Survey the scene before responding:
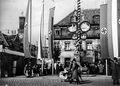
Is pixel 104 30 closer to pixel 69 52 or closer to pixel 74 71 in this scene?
pixel 74 71

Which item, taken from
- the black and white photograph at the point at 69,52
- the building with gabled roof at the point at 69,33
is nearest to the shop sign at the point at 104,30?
the black and white photograph at the point at 69,52

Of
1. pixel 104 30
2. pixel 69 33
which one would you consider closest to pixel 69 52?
pixel 69 33

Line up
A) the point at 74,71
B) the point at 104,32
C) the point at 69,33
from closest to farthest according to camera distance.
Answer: the point at 74,71
the point at 104,32
the point at 69,33

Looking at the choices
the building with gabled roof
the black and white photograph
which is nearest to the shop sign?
the black and white photograph

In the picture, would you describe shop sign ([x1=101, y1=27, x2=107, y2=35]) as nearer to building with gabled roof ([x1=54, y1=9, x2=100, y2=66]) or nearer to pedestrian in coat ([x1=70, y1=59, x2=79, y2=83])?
pedestrian in coat ([x1=70, y1=59, x2=79, y2=83])

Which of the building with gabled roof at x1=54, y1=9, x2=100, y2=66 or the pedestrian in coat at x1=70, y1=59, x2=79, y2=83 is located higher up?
the building with gabled roof at x1=54, y1=9, x2=100, y2=66

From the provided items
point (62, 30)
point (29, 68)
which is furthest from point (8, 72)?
point (62, 30)

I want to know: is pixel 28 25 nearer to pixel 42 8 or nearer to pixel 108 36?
pixel 42 8

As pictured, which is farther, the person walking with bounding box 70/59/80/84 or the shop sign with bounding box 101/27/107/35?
the shop sign with bounding box 101/27/107/35

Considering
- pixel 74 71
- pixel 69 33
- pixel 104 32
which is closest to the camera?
pixel 74 71

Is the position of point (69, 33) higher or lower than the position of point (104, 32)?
higher

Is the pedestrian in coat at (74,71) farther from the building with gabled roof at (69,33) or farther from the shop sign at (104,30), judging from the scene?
the building with gabled roof at (69,33)

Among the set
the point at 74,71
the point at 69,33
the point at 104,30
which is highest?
the point at 69,33

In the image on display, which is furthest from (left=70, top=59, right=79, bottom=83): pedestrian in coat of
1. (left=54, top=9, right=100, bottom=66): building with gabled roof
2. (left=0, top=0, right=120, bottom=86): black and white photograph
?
(left=54, top=9, right=100, bottom=66): building with gabled roof
